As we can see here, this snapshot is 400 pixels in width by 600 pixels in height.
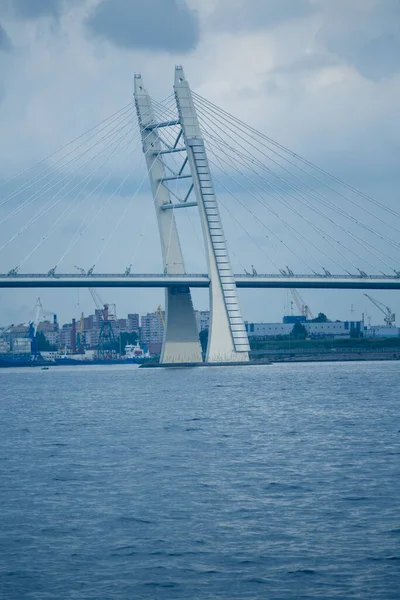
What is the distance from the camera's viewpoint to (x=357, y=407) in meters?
36.8

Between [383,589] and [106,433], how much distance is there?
17381mm

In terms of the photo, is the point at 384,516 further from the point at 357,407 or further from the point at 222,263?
the point at 222,263

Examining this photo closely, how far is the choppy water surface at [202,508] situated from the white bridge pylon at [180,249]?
3394cm

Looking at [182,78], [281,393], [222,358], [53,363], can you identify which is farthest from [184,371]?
[53,363]

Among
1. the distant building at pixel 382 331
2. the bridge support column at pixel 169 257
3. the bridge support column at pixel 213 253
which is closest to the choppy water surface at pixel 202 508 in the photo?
the bridge support column at pixel 213 253

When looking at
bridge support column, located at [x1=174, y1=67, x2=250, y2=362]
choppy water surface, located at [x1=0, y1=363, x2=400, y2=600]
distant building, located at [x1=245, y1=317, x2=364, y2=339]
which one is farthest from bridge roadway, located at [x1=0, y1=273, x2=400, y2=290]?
distant building, located at [x1=245, y1=317, x2=364, y2=339]

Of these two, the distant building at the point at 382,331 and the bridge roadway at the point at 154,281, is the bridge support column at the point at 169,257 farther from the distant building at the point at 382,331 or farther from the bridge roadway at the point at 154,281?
the distant building at the point at 382,331

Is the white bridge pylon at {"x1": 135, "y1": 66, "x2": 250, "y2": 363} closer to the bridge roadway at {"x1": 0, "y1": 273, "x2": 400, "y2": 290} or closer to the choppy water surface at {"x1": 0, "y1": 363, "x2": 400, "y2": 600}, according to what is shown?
the bridge roadway at {"x1": 0, "y1": 273, "x2": 400, "y2": 290}

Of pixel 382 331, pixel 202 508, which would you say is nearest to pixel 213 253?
pixel 202 508

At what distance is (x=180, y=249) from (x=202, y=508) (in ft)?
174

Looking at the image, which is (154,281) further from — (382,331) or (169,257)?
(382,331)

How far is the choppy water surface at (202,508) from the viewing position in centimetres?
1323

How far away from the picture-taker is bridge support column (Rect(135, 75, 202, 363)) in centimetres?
6919

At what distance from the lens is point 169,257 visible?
6956 centimetres
